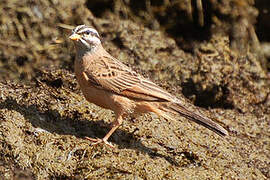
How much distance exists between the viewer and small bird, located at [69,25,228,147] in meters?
6.56

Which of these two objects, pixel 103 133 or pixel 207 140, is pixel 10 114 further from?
pixel 207 140

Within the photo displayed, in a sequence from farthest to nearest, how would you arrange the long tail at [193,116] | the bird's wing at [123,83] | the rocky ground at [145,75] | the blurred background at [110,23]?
the blurred background at [110,23], the bird's wing at [123,83], the long tail at [193,116], the rocky ground at [145,75]

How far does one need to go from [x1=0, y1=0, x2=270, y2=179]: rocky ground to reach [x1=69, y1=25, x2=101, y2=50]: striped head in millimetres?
752

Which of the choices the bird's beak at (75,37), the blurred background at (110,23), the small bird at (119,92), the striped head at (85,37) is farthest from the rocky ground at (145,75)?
the bird's beak at (75,37)

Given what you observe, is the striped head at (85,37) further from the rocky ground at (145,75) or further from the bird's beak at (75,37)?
the rocky ground at (145,75)

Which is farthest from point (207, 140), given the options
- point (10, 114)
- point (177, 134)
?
point (10, 114)

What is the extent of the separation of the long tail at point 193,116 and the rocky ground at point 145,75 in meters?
0.42

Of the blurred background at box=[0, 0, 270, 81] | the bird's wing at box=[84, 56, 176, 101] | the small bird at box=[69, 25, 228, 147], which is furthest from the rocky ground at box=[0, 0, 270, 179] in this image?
the bird's wing at box=[84, 56, 176, 101]

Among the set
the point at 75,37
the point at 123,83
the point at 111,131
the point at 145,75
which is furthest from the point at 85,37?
the point at 145,75

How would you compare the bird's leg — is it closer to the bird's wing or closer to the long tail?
the bird's wing

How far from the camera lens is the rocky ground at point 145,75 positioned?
6031 millimetres

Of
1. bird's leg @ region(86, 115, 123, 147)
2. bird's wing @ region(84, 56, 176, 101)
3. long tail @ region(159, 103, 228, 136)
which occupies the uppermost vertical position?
bird's wing @ region(84, 56, 176, 101)

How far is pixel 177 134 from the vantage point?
7.09m

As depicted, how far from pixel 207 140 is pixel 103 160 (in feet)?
6.09
